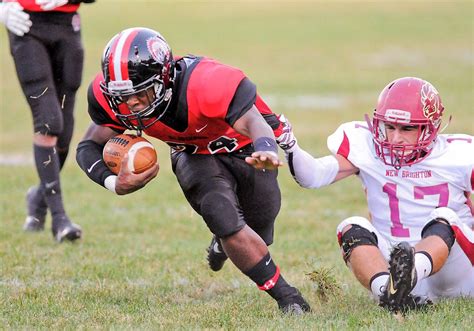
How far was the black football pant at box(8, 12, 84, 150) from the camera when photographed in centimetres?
673

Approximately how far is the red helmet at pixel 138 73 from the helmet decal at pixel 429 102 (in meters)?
1.28

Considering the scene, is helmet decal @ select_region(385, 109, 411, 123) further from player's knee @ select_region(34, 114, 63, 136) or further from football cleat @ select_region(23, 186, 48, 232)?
football cleat @ select_region(23, 186, 48, 232)

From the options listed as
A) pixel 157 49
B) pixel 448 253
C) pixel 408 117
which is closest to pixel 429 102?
pixel 408 117

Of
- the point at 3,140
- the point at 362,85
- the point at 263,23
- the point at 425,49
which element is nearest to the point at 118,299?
the point at 3,140

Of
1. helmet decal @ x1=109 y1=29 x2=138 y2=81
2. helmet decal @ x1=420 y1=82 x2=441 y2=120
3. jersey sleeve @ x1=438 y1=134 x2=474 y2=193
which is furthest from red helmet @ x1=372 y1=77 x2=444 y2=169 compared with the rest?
helmet decal @ x1=109 y1=29 x2=138 y2=81

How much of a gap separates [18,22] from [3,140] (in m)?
6.02

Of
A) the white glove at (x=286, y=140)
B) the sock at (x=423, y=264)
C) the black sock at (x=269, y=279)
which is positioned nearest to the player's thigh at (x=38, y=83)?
the white glove at (x=286, y=140)

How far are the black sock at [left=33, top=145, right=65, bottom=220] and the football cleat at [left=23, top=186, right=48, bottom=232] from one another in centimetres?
37

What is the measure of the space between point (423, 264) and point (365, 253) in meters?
0.32

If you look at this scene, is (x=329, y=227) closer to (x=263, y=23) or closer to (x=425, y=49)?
(x=425, y=49)

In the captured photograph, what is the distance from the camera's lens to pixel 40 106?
6.71 m

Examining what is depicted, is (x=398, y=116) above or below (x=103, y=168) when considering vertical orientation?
above

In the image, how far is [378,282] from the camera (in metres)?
4.78

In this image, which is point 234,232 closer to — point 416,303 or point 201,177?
point 201,177
